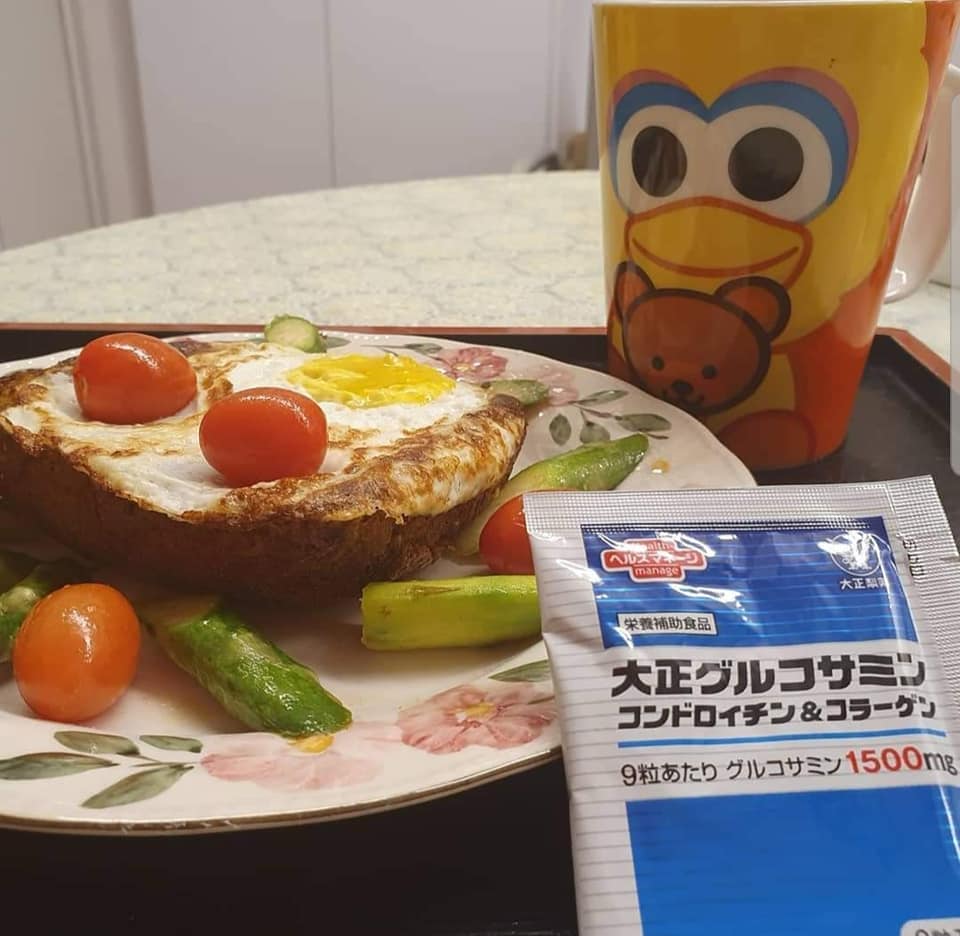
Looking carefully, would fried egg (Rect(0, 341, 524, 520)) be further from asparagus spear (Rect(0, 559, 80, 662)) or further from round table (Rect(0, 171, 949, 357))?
round table (Rect(0, 171, 949, 357))

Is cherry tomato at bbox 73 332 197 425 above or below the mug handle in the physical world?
below

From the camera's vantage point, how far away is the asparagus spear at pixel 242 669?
0.81 meters

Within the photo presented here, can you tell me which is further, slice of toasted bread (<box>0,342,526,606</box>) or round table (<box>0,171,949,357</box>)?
round table (<box>0,171,949,357</box>)

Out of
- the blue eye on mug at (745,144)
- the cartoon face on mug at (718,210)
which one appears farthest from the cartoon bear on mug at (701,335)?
the blue eye on mug at (745,144)

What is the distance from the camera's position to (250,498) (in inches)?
37.3

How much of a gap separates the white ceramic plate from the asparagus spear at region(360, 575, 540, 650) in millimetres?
19

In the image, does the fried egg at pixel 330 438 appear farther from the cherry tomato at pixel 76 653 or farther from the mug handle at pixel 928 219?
the mug handle at pixel 928 219

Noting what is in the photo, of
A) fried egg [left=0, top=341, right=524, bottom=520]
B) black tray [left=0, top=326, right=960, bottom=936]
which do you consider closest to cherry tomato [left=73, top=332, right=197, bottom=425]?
fried egg [left=0, top=341, right=524, bottom=520]

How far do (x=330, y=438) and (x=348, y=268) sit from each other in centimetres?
107

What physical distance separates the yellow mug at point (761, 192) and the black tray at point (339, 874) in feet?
2.06

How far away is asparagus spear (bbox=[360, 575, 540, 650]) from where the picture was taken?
92 centimetres

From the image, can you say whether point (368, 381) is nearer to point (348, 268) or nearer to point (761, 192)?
point (761, 192)

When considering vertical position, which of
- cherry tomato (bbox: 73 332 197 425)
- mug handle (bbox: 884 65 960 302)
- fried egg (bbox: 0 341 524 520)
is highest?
mug handle (bbox: 884 65 960 302)

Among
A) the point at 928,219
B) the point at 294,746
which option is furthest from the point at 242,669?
the point at 928,219
